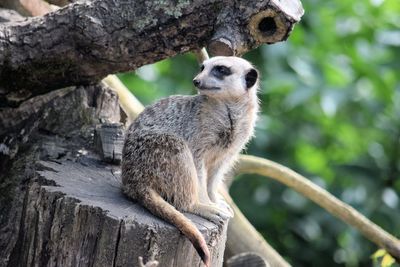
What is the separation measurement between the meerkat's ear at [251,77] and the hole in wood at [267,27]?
0.17 m

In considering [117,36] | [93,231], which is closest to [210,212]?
[93,231]

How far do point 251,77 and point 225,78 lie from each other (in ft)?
0.45

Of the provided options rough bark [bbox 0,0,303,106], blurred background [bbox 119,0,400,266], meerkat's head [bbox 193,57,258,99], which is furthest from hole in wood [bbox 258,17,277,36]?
blurred background [bbox 119,0,400,266]

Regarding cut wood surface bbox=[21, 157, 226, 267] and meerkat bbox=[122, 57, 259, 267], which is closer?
cut wood surface bbox=[21, 157, 226, 267]

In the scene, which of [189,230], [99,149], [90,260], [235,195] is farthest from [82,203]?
[235,195]

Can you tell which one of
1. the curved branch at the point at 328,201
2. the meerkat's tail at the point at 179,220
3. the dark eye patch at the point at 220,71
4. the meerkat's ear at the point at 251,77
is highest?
the dark eye patch at the point at 220,71

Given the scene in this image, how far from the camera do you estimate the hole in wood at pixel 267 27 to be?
10.2 ft

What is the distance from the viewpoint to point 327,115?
509 centimetres

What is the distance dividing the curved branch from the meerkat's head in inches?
40.5

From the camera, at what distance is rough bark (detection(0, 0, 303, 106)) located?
3.10 m

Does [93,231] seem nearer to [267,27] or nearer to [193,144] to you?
[193,144]

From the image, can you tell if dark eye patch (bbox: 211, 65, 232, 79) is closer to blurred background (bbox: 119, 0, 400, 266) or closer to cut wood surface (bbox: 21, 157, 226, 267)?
cut wood surface (bbox: 21, 157, 226, 267)

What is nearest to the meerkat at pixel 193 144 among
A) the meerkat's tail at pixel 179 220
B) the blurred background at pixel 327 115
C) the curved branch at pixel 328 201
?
the meerkat's tail at pixel 179 220

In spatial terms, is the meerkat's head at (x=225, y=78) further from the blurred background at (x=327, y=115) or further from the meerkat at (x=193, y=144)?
the blurred background at (x=327, y=115)
